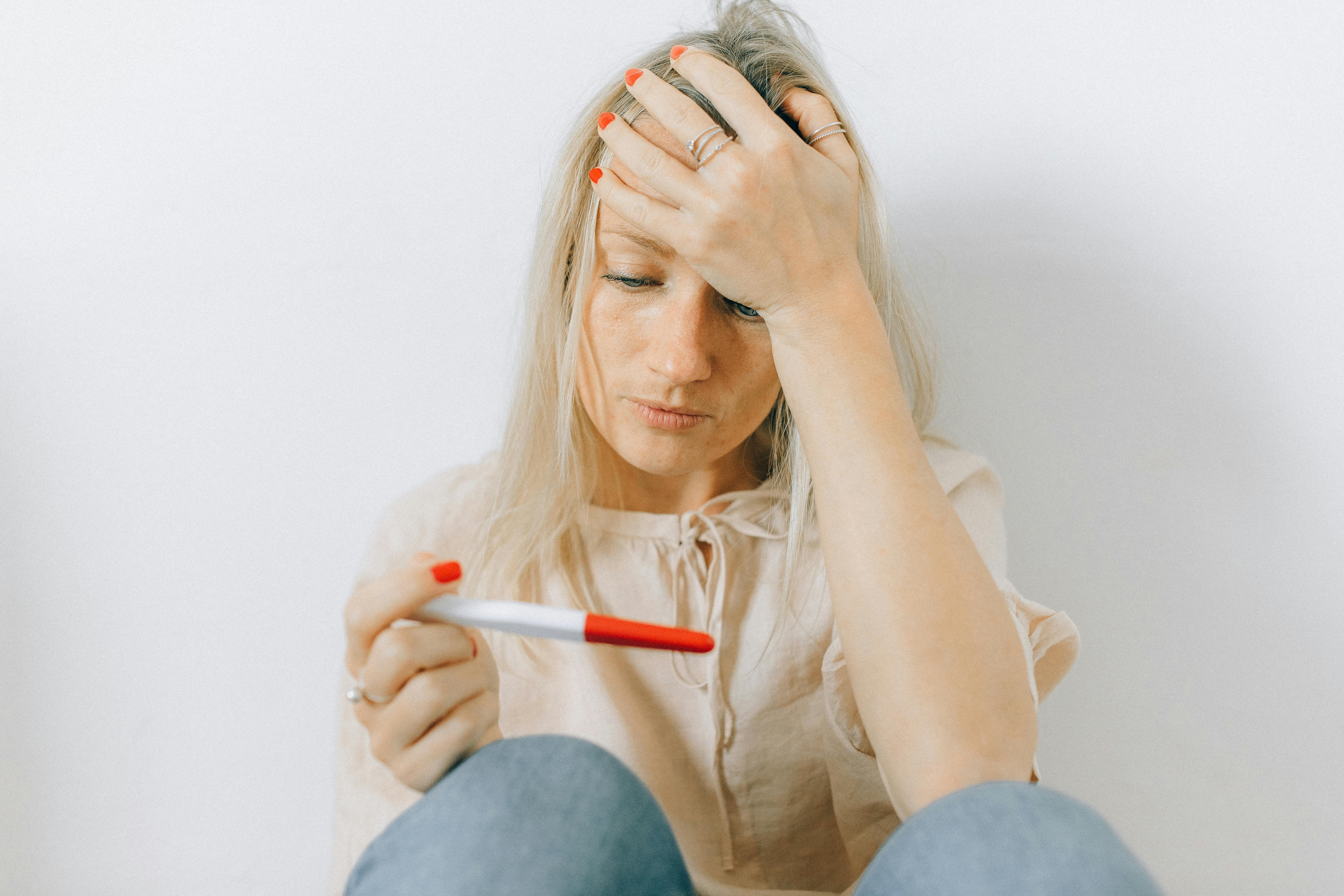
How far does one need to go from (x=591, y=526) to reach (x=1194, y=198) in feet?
2.32

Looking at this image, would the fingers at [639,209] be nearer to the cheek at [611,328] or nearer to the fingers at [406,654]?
the cheek at [611,328]

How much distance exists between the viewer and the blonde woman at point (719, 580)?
528mm

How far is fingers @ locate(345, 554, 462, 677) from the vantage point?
21.7 inches

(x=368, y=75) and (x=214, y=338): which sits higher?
(x=368, y=75)

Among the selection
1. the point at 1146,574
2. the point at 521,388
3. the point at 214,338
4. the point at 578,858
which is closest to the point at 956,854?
the point at 578,858

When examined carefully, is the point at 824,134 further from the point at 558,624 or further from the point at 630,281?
the point at 558,624

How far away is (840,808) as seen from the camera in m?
0.87

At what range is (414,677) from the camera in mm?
576

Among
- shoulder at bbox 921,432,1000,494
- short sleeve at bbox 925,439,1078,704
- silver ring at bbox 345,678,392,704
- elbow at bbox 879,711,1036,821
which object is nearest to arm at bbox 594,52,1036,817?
elbow at bbox 879,711,1036,821

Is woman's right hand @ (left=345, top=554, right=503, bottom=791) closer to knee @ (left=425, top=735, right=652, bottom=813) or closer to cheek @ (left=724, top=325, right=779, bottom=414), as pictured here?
knee @ (left=425, top=735, right=652, bottom=813)

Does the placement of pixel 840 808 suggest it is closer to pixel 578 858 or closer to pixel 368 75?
pixel 578 858

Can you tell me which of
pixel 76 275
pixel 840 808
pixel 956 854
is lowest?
pixel 840 808

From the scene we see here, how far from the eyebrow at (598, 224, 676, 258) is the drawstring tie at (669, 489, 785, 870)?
271 millimetres

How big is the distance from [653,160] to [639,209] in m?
0.04
